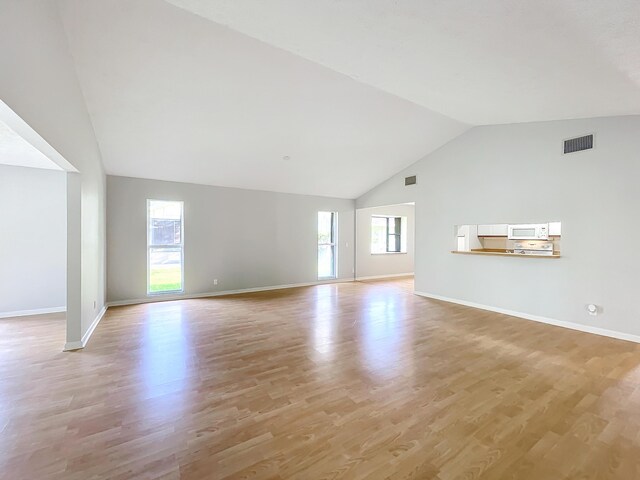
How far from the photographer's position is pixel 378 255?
29.4ft

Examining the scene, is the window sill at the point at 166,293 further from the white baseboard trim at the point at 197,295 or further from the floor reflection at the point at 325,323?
the floor reflection at the point at 325,323

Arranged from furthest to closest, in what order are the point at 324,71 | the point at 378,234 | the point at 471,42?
1. the point at 378,234
2. the point at 324,71
3. the point at 471,42

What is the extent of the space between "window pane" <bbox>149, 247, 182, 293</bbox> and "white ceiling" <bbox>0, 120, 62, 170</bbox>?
217 cm

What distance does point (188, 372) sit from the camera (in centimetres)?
275

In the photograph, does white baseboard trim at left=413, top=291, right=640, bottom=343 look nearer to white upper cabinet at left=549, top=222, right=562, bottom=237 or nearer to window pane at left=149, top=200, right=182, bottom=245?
white upper cabinet at left=549, top=222, right=562, bottom=237

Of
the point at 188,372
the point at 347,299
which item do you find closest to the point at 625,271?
the point at 347,299

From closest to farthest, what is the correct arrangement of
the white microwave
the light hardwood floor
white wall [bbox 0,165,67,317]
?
1. the light hardwood floor
2. the white microwave
3. white wall [bbox 0,165,67,317]

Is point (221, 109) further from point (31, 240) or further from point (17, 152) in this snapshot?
point (31, 240)

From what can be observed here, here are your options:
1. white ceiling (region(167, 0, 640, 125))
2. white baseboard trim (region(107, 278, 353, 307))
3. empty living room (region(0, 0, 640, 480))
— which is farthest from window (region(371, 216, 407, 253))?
white ceiling (region(167, 0, 640, 125))

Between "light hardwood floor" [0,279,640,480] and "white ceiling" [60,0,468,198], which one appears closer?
"light hardwood floor" [0,279,640,480]

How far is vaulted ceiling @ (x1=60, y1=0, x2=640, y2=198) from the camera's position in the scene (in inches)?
78.0

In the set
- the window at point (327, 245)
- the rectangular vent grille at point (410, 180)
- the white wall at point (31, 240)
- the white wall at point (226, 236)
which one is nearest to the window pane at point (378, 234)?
the white wall at point (226, 236)

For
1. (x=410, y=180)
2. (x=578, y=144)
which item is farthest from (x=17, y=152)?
(x=578, y=144)

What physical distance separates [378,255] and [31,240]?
7830 millimetres
